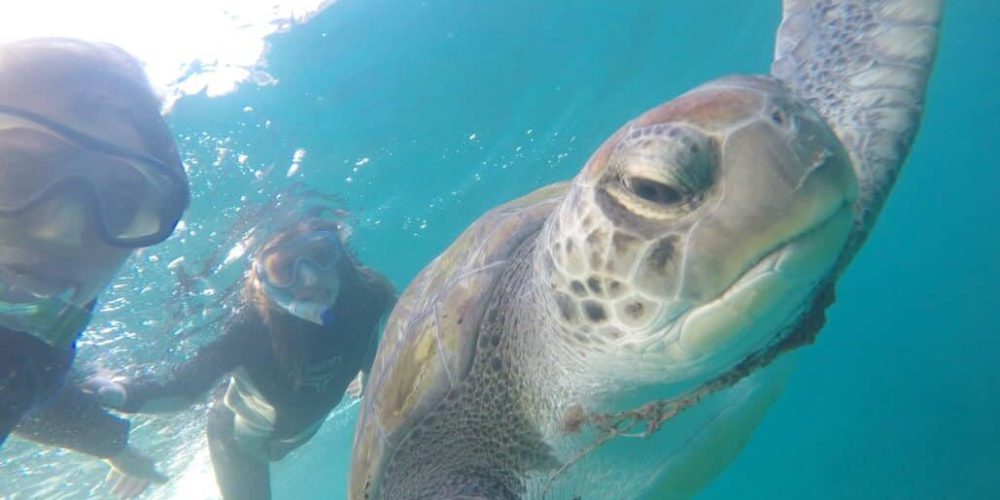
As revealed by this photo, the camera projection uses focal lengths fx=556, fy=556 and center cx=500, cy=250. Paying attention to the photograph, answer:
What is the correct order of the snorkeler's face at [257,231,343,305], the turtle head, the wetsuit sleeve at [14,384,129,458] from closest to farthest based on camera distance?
1. the turtle head
2. the wetsuit sleeve at [14,384,129,458]
3. the snorkeler's face at [257,231,343,305]

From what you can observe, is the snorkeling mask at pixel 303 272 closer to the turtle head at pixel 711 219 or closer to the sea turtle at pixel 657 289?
the sea turtle at pixel 657 289

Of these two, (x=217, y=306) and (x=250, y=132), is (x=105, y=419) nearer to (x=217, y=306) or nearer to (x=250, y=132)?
(x=250, y=132)

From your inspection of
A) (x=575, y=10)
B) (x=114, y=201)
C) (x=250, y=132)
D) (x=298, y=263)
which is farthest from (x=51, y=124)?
(x=575, y=10)

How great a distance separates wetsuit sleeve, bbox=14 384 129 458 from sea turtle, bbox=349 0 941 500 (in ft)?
11.5

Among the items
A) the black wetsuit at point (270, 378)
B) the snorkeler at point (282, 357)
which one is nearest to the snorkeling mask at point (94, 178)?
the snorkeler at point (282, 357)

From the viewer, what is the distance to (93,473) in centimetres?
1498

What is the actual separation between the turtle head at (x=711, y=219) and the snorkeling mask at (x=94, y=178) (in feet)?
9.91

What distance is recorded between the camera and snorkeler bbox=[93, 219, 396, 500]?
5684 millimetres

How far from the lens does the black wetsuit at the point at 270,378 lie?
5703mm

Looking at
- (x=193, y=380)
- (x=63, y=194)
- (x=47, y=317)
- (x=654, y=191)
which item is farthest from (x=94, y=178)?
(x=193, y=380)

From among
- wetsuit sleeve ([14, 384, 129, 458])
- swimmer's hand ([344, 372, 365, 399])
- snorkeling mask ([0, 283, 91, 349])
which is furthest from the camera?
swimmer's hand ([344, 372, 365, 399])

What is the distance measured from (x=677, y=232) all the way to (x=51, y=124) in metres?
3.42

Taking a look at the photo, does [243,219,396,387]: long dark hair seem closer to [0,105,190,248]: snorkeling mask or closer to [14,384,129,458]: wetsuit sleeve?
[14,384,129,458]: wetsuit sleeve

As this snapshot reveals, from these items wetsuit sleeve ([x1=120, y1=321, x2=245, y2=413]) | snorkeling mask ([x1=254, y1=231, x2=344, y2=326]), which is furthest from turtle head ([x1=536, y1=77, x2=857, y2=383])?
wetsuit sleeve ([x1=120, y1=321, x2=245, y2=413])
